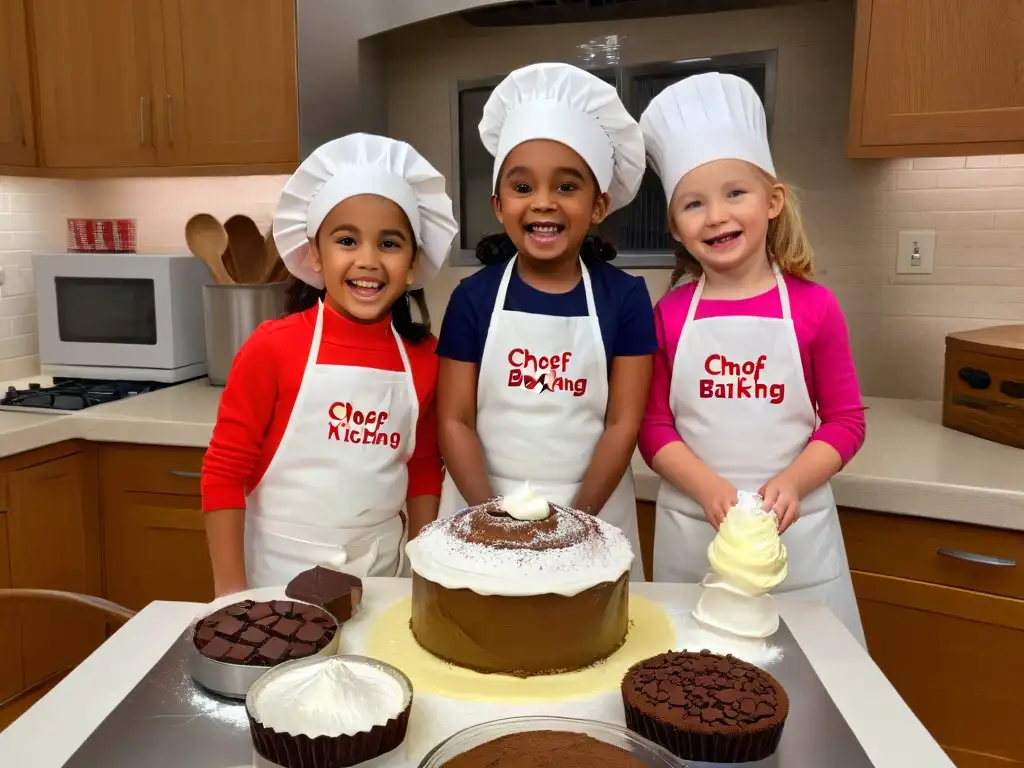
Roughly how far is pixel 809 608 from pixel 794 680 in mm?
206

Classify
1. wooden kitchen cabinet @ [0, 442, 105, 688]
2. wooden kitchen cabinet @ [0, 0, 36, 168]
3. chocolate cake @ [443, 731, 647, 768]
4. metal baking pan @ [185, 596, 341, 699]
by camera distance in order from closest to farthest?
Result: 1. chocolate cake @ [443, 731, 647, 768]
2. metal baking pan @ [185, 596, 341, 699]
3. wooden kitchen cabinet @ [0, 442, 105, 688]
4. wooden kitchen cabinet @ [0, 0, 36, 168]

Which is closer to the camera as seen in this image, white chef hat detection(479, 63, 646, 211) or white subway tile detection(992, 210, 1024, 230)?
white chef hat detection(479, 63, 646, 211)

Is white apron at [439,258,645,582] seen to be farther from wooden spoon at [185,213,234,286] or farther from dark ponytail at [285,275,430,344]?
wooden spoon at [185,213,234,286]

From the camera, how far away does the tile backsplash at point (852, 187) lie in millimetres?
2088

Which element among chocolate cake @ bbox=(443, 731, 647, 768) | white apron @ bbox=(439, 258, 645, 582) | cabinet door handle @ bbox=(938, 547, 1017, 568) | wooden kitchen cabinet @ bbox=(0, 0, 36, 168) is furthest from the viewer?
wooden kitchen cabinet @ bbox=(0, 0, 36, 168)

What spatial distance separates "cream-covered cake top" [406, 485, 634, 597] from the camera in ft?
2.98

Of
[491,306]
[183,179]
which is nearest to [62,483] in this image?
[183,179]

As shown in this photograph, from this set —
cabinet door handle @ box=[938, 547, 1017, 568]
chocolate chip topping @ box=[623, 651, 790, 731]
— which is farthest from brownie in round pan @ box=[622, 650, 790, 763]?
cabinet door handle @ box=[938, 547, 1017, 568]

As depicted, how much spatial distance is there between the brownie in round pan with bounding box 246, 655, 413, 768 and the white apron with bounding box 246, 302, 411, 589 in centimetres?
52

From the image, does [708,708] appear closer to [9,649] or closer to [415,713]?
[415,713]

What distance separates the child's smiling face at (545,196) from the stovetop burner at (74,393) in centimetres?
139

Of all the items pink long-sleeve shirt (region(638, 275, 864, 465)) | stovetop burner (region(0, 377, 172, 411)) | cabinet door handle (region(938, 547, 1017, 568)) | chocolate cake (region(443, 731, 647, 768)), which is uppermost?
pink long-sleeve shirt (region(638, 275, 864, 465))

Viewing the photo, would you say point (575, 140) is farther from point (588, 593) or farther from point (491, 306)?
point (588, 593)

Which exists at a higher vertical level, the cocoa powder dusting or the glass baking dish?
the cocoa powder dusting
